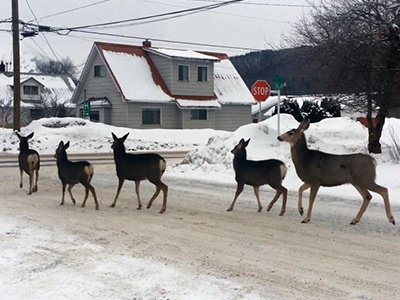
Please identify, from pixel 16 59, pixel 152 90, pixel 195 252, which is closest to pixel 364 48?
pixel 195 252

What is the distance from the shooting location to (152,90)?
43.1 metres

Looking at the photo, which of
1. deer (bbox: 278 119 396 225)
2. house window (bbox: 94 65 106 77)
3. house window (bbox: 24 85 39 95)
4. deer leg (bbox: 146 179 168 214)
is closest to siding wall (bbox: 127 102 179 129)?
house window (bbox: 94 65 106 77)

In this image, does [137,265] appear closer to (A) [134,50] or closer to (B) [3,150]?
(B) [3,150]

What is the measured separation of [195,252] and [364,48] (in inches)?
434

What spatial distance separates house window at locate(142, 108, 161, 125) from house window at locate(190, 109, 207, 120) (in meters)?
2.62

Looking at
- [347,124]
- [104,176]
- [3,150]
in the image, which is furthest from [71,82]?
[104,176]

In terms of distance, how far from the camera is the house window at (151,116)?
42891 mm

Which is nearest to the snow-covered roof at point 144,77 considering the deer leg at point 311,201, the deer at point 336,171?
the deer at point 336,171

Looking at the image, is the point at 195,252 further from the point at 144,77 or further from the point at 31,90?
the point at 31,90

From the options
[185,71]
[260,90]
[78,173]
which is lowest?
[78,173]

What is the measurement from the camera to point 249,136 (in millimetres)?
20078

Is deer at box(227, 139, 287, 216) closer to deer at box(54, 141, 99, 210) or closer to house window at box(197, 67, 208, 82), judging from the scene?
deer at box(54, 141, 99, 210)

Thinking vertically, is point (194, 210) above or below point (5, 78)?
below

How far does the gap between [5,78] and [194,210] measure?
221 ft
